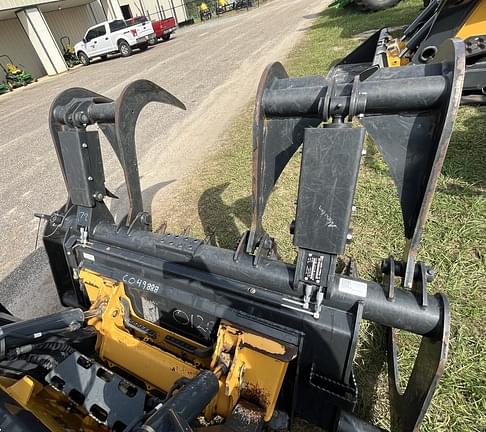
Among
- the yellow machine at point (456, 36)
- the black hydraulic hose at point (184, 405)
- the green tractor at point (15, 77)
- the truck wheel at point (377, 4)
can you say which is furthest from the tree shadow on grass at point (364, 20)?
the green tractor at point (15, 77)

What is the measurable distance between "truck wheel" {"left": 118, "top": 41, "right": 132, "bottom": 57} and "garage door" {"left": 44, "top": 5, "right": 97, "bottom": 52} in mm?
6806

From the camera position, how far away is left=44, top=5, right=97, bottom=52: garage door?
21.6m

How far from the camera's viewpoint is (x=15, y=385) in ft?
4.51

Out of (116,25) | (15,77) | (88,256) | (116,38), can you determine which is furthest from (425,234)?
(15,77)

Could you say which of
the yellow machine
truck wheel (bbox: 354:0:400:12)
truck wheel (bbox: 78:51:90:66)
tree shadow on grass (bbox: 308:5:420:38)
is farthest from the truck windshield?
the yellow machine

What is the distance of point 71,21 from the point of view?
74.8 feet

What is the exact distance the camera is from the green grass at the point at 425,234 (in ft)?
6.41

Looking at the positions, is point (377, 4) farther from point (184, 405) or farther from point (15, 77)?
point (15, 77)

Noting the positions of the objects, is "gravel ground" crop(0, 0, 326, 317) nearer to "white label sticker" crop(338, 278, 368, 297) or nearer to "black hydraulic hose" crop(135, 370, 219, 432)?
"black hydraulic hose" crop(135, 370, 219, 432)

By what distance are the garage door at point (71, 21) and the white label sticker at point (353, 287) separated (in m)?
27.2

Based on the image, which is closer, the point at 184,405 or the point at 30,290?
the point at 184,405

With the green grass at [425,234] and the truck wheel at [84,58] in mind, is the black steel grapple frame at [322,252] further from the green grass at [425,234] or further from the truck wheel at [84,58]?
the truck wheel at [84,58]

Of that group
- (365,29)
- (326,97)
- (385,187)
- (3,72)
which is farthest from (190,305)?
(3,72)

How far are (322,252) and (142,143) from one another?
570 centimetres
